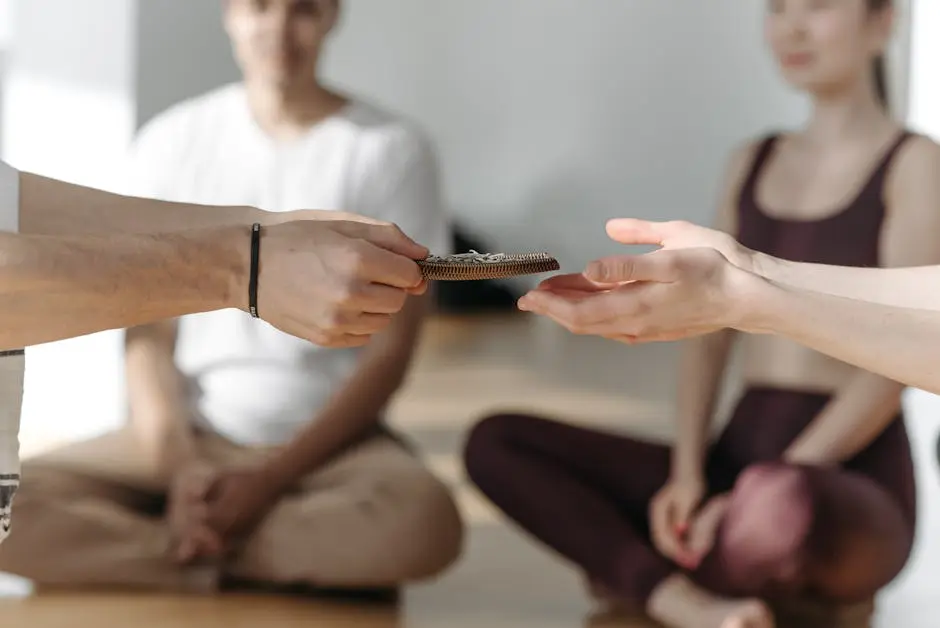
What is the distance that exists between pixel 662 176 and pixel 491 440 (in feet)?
14.2

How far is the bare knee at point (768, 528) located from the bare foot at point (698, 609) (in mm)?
44

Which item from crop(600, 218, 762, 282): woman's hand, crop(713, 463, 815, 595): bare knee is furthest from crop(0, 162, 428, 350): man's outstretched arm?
crop(713, 463, 815, 595): bare knee

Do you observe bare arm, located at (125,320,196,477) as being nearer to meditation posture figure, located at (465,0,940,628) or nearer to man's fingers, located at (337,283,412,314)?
meditation posture figure, located at (465,0,940,628)

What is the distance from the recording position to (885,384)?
1.92 m

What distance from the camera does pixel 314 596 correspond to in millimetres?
2154

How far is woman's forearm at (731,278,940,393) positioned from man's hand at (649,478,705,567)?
2.55 feet

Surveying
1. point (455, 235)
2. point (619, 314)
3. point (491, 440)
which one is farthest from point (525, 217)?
point (619, 314)

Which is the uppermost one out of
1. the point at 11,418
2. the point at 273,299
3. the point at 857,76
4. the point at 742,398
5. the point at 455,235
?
the point at 857,76

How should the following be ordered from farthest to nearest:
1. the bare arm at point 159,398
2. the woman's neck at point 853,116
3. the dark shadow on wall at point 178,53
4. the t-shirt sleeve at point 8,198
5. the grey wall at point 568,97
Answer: the grey wall at point 568,97
the dark shadow on wall at point 178,53
the bare arm at point 159,398
the woman's neck at point 853,116
the t-shirt sleeve at point 8,198

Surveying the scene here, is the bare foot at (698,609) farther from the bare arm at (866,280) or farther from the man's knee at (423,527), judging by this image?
the bare arm at (866,280)

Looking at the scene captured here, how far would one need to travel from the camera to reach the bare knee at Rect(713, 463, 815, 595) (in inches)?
72.6

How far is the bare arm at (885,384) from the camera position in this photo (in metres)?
1.92

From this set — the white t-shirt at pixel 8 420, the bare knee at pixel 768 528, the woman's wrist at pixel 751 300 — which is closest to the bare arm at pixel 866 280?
the woman's wrist at pixel 751 300

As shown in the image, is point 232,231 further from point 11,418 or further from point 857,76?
point 857,76
